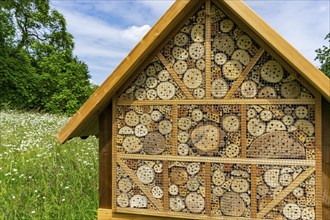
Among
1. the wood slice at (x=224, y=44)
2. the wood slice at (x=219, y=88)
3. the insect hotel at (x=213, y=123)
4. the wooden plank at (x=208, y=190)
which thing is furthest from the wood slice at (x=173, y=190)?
the wood slice at (x=224, y=44)

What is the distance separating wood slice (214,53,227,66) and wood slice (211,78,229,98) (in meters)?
0.14

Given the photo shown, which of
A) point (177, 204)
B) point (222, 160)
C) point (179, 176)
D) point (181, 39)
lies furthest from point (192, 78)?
point (177, 204)

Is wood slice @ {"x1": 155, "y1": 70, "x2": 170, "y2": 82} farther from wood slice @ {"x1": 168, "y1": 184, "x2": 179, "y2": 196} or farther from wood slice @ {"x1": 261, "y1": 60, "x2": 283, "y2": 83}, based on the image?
wood slice @ {"x1": 168, "y1": 184, "x2": 179, "y2": 196}

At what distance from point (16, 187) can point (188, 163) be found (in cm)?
330

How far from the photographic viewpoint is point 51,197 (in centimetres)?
420

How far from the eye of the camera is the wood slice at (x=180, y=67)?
8.16ft

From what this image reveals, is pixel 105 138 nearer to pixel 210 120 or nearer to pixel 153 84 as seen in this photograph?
pixel 153 84

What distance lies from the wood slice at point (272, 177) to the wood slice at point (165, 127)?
33.2 inches

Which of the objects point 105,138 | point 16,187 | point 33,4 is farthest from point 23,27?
point 105,138

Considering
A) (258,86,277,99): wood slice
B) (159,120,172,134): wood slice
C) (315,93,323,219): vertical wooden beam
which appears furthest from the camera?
(159,120,172,134): wood slice

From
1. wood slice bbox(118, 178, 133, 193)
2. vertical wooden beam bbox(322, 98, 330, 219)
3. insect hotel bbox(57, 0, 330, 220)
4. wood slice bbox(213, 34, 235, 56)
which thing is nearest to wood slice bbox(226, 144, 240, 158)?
insect hotel bbox(57, 0, 330, 220)

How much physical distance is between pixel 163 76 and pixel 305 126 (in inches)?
46.8

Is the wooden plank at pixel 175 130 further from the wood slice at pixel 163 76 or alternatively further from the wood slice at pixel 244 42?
the wood slice at pixel 244 42

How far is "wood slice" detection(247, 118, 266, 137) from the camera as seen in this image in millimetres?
2307
